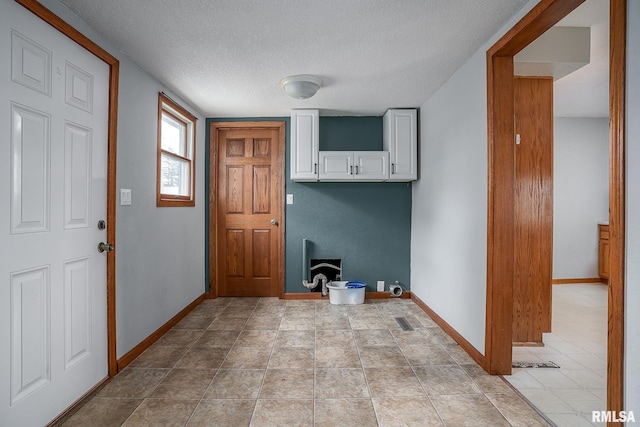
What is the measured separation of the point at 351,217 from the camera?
4.10 metres

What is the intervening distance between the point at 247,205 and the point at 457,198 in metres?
2.51

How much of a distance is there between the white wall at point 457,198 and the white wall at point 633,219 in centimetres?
71

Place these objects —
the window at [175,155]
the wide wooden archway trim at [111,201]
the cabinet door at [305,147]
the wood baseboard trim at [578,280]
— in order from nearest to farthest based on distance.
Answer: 1. the wide wooden archway trim at [111,201]
2. the window at [175,155]
3. the cabinet door at [305,147]
4. the wood baseboard trim at [578,280]

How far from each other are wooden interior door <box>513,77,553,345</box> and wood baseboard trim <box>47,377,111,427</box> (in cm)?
312

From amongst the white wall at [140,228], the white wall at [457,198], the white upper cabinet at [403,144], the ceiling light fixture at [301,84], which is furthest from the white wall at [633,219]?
the white wall at [140,228]

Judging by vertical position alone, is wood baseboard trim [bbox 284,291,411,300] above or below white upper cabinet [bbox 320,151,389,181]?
below

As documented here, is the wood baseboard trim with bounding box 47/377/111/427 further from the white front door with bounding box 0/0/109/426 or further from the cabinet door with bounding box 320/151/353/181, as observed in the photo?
the cabinet door with bounding box 320/151/353/181

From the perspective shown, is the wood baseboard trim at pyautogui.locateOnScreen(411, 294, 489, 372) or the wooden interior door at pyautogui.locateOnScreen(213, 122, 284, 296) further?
the wooden interior door at pyautogui.locateOnScreen(213, 122, 284, 296)

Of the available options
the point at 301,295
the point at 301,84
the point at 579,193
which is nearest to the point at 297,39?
the point at 301,84

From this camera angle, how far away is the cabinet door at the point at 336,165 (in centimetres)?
370

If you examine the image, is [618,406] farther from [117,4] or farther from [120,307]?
[117,4]

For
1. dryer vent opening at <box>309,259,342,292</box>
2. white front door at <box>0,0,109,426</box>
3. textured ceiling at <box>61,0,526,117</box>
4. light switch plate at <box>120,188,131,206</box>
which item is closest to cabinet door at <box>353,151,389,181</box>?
textured ceiling at <box>61,0,526,117</box>

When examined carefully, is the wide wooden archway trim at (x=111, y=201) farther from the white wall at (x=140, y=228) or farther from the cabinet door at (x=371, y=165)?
the cabinet door at (x=371, y=165)

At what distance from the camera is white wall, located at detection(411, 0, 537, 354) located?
233cm
